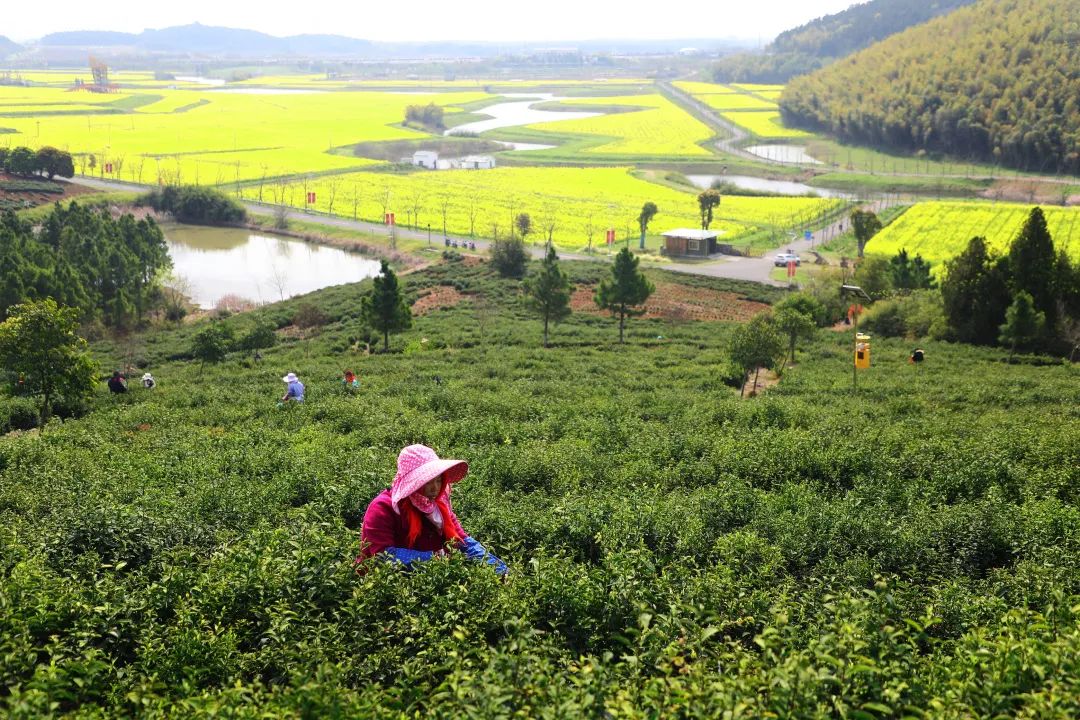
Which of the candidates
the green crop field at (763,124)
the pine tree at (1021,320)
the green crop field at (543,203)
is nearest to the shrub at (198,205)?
the green crop field at (543,203)

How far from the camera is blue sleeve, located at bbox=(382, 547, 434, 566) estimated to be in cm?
672

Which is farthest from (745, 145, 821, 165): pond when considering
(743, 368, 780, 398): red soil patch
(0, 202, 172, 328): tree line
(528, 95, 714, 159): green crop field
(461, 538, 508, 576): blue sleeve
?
(461, 538, 508, 576): blue sleeve

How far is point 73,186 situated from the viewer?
76.8m

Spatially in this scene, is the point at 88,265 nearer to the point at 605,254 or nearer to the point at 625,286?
the point at 625,286

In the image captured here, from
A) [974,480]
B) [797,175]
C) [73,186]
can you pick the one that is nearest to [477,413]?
[974,480]

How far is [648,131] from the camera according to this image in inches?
5177

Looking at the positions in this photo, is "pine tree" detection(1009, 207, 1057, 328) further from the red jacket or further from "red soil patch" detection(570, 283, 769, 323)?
the red jacket

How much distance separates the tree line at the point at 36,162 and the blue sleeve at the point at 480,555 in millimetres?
83402

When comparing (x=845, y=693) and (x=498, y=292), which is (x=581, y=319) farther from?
(x=845, y=693)

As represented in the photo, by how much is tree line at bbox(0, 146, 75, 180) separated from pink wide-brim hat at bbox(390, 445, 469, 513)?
273 ft

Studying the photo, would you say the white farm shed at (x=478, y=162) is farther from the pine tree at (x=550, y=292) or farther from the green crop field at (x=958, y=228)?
the pine tree at (x=550, y=292)

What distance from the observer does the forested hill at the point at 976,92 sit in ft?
299

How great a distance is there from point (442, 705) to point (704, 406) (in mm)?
13493

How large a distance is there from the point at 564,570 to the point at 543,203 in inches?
2875
